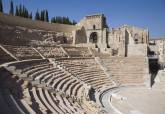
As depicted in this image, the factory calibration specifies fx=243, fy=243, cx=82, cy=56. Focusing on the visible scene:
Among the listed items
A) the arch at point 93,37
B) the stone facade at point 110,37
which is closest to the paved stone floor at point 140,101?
the stone facade at point 110,37

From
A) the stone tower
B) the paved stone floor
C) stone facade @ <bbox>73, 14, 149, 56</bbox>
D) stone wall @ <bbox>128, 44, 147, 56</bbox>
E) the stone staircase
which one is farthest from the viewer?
the stone tower

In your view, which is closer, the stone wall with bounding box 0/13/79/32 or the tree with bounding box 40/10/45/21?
the stone wall with bounding box 0/13/79/32

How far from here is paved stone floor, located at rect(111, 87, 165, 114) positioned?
17397mm

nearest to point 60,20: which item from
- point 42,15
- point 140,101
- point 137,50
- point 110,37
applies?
point 42,15

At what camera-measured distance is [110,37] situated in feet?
120

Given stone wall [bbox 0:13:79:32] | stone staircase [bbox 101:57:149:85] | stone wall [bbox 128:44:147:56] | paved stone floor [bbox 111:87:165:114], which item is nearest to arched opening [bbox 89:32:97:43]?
stone wall [bbox 0:13:79:32]

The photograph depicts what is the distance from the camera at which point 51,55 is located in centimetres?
2503

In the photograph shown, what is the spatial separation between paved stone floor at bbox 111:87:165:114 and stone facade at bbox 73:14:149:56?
9423 millimetres

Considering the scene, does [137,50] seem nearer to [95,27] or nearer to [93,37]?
[95,27]

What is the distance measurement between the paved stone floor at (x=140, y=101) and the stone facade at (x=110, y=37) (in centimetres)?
942

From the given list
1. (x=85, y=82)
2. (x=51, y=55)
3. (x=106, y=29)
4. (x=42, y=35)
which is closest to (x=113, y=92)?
(x=85, y=82)

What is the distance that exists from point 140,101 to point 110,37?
17888 millimetres

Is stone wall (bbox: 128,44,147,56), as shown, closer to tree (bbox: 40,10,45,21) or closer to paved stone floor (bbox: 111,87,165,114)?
paved stone floor (bbox: 111,87,165,114)

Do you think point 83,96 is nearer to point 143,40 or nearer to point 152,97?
point 152,97
